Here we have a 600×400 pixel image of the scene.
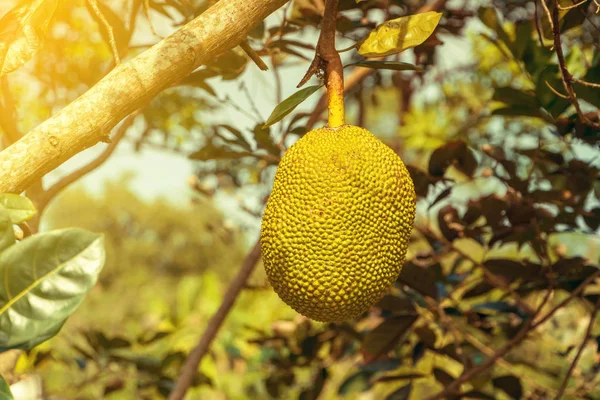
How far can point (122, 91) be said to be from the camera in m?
0.56

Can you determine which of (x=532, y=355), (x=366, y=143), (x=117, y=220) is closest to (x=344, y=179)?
(x=366, y=143)

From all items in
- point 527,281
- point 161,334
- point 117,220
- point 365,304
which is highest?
point 365,304

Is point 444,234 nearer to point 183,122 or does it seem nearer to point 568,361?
point 568,361

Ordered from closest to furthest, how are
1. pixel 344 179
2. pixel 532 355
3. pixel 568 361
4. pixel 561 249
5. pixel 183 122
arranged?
pixel 344 179 < pixel 561 249 < pixel 568 361 < pixel 183 122 < pixel 532 355

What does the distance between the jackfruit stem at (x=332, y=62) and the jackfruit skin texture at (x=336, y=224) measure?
3 centimetres

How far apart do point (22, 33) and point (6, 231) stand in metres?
0.27

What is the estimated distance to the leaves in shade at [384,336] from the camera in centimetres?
117

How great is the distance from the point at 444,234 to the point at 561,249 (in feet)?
1.39

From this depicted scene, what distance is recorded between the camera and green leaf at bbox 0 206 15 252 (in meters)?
0.46

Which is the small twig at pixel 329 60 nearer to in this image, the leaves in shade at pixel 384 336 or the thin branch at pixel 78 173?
the thin branch at pixel 78 173

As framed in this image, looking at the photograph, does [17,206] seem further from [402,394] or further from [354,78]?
[402,394]

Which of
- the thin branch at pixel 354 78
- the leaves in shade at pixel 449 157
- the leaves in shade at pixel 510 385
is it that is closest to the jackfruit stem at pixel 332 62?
the leaves in shade at pixel 449 157

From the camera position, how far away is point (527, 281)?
124cm

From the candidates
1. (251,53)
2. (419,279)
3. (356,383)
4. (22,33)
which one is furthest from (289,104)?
(356,383)
